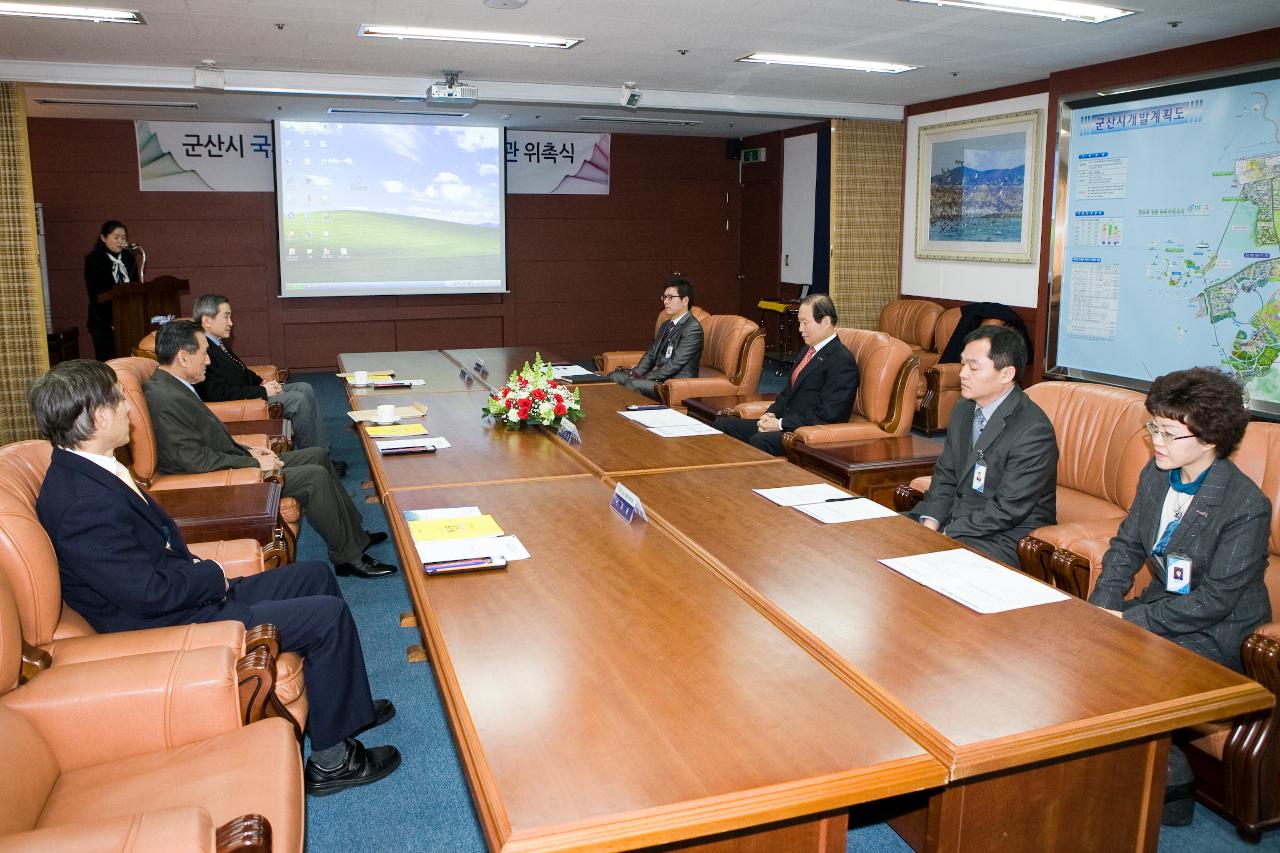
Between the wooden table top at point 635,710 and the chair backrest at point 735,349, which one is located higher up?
the chair backrest at point 735,349

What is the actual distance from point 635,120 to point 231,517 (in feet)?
26.0

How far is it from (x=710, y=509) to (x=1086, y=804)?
52.4 inches

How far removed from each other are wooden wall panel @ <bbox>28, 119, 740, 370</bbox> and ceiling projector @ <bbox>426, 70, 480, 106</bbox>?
384 centimetres

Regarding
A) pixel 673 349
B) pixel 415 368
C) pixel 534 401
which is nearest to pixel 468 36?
pixel 415 368

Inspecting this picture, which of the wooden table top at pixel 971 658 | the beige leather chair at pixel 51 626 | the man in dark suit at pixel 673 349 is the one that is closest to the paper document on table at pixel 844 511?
the wooden table top at pixel 971 658

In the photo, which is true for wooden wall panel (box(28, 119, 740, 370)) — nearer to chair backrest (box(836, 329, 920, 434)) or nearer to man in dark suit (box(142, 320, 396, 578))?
man in dark suit (box(142, 320, 396, 578))

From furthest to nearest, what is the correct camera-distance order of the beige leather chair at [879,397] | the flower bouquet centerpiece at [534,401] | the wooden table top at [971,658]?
the beige leather chair at [879,397] → the flower bouquet centerpiece at [534,401] → the wooden table top at [971,658]

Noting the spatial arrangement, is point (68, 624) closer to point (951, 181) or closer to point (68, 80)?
point (68, 80)

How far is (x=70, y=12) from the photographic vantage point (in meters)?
5.09

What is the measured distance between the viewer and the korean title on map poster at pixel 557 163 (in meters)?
11.1

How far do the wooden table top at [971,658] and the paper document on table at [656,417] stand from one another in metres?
1.71

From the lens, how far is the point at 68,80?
21.6 feet

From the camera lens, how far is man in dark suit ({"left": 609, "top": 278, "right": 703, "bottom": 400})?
648cm

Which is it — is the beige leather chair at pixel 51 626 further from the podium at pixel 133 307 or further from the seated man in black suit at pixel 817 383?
the podium at pixel 133 307
